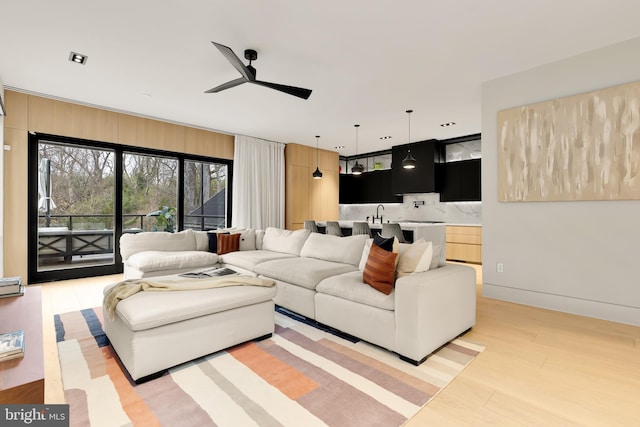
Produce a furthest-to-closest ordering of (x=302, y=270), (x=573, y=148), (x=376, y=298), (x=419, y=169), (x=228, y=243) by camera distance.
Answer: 1. (x=419, y=169)
2. (x=228, y=243)
3. (x=573, y=148)
4. (x=302, y=270)
5. (x=376, y=298)

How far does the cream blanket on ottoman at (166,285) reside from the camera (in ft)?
7.46

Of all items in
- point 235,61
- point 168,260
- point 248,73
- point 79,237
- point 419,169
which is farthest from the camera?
point 419,169

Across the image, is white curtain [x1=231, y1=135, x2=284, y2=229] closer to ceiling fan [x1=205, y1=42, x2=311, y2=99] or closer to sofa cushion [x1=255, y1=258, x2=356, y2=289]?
sofa cushion [x1=255, y1=258, x2=356, y2=289]

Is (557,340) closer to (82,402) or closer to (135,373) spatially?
(135,373)

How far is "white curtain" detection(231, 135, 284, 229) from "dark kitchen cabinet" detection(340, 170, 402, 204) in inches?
94.9

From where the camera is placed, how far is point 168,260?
4055 mm

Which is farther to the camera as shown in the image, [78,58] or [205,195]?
[205,195]

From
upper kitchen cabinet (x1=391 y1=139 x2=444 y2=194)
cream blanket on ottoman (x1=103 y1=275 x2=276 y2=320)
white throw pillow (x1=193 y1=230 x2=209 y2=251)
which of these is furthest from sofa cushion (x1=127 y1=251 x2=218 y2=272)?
upper kitchen cabinet (x1=391 y1=139 x2=444 y2=194)

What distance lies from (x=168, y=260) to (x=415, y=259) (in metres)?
3.14

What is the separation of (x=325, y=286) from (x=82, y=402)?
1.83 m

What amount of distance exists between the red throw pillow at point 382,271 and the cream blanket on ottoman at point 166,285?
875mm

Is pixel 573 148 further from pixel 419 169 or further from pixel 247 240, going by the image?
pixel 247 240

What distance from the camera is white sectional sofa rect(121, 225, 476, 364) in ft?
7.35

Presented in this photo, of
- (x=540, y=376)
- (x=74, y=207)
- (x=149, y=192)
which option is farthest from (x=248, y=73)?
(x=74, y=207)
